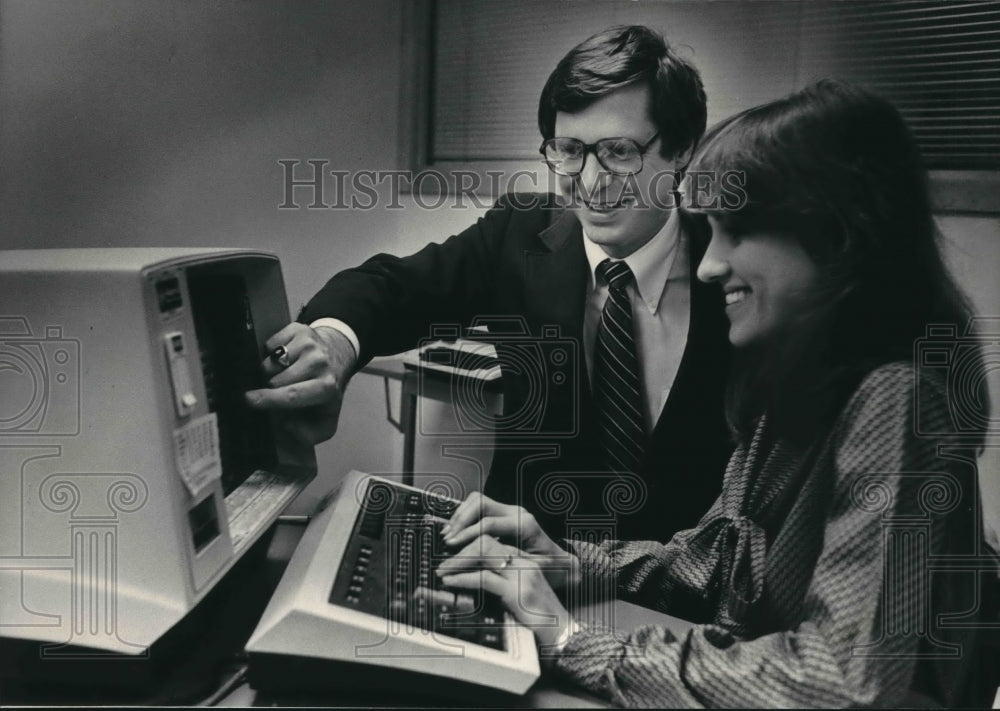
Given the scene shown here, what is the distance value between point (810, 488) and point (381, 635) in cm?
61

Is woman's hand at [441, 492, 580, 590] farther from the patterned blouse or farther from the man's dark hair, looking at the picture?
the man's dark hair

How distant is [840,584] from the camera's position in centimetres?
90

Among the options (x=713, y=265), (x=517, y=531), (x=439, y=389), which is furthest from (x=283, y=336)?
(x=713, y=265)

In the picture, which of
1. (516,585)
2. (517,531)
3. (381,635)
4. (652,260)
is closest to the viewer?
(381,635)

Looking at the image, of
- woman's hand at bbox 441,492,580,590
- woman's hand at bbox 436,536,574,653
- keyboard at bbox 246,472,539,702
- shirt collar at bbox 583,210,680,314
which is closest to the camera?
keyboard at bbox 246,472,539,702

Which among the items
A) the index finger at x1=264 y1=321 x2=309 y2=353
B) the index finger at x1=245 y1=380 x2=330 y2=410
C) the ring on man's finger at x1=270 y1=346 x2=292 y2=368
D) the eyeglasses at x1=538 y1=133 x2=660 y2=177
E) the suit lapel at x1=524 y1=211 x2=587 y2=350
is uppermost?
the eyeglasses at x1=538 y1=133 x2=660 y2=177

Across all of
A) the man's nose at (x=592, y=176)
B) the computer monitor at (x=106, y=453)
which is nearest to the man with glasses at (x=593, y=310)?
the man's nose at (x=592, y=176)

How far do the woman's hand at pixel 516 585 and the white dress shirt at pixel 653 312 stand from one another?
1.16ft

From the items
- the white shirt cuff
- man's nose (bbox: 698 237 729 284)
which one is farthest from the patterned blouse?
the white shirt cuff

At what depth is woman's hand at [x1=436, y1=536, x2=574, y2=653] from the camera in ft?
3.21

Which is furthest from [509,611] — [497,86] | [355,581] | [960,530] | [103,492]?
[497,86]

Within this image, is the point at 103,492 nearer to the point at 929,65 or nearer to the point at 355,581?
the point at 355,581

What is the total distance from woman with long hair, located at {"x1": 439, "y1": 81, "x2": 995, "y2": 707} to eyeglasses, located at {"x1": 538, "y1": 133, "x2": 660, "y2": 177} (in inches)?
3.7

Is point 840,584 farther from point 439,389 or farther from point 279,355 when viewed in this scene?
point 279,355
